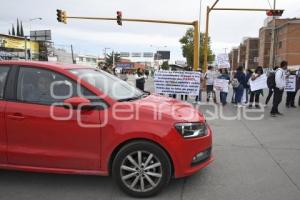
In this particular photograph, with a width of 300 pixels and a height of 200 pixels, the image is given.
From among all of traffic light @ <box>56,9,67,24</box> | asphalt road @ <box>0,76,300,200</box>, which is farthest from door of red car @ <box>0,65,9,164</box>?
traffic light @ <box>56,9,67,24</box>

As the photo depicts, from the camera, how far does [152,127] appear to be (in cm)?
450

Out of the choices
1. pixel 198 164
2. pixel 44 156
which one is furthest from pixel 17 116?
pixel 198 164

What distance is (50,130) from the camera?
15.3ft

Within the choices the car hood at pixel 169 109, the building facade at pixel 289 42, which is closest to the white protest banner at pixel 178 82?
the car hood at pixel 169 109

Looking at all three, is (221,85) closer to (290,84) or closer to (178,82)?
(178,82)

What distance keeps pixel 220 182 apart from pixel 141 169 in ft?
4.08

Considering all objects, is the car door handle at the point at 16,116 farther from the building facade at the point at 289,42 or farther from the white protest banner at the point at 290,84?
the building facade at the point at 289,42

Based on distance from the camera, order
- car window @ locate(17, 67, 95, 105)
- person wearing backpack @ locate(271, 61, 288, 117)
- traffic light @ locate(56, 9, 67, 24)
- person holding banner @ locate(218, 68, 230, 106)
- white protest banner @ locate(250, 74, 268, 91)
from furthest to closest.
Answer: traffic light @ locate(56, 9, 67, 24), person holding banner @ locate(218, 68, 230, 106), white protest banner @ locate(250, 74, 268, 91), person wearing backpack @ locate(271, 61, 288, 117), car window @ locate(17, 67, 95, 105)

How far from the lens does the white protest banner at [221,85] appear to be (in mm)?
14566

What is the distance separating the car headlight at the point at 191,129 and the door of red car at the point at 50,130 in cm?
101

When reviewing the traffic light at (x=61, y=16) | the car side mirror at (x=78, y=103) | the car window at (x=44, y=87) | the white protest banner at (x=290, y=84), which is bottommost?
the white protest banner at (x=290, y=84)

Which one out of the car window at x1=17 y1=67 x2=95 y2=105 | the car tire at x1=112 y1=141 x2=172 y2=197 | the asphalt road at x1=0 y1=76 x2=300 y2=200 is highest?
the car window at x1=17 y1=67 x2=95 y2=105

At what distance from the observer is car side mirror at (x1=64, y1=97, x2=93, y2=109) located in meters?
4.55

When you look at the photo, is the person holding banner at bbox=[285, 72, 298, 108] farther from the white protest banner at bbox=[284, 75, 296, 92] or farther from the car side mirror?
the car side mirror
